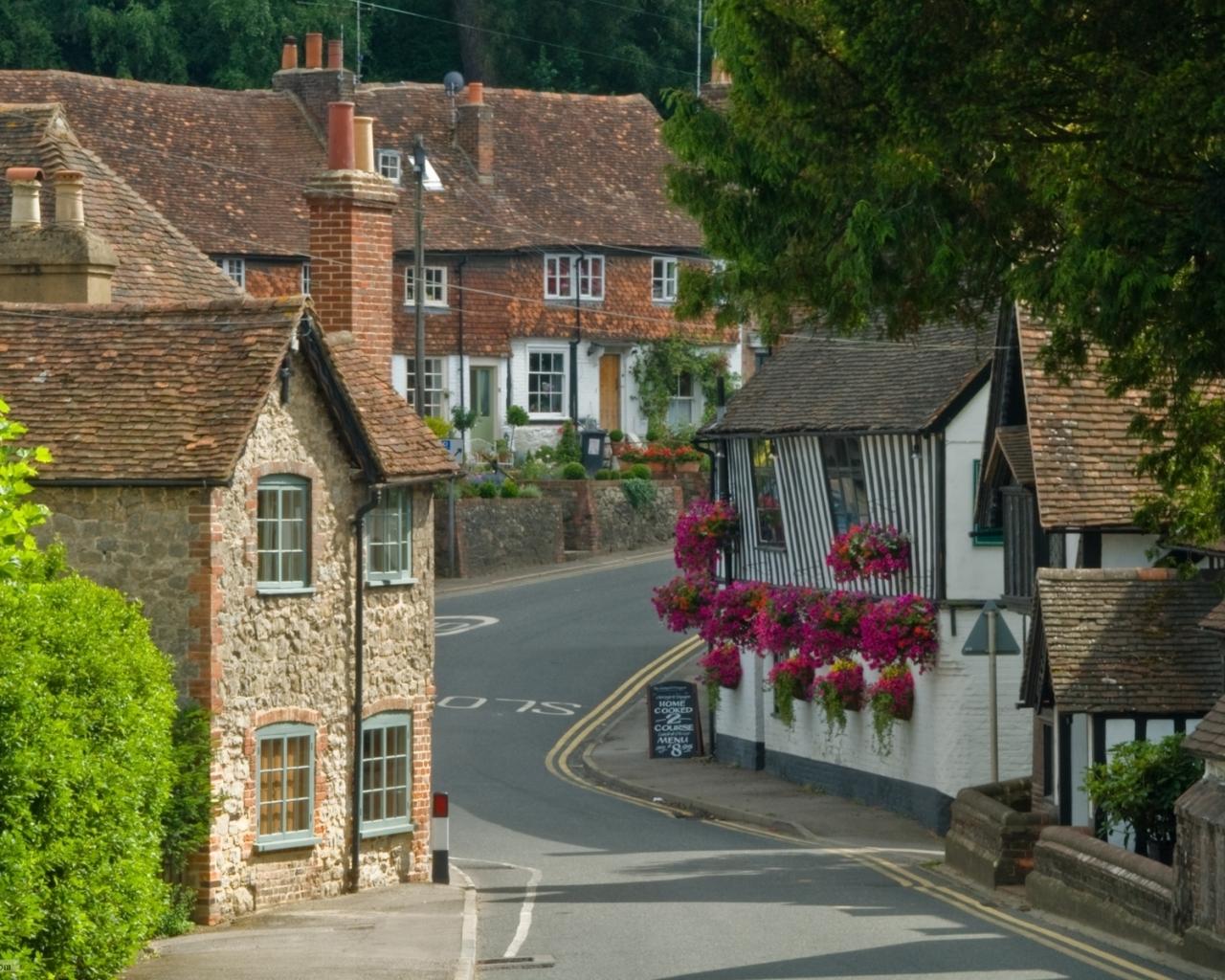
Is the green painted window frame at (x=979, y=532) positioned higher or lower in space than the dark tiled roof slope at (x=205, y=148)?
lower

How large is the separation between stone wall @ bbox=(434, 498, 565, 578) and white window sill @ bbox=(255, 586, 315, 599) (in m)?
28.6

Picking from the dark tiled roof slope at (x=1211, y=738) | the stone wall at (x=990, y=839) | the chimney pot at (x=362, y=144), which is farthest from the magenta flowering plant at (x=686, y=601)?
the dark tiled roof slope at (x=1211, y=738)

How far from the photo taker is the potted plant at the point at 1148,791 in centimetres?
2431

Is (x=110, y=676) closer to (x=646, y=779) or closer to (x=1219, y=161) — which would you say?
(x=1219, y=161)

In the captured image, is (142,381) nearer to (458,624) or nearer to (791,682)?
(791,682)

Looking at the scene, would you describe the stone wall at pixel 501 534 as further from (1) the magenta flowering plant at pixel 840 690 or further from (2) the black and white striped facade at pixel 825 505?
(1) the magenta flowering plant at pixel 840 690

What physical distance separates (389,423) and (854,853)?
8.92 metres

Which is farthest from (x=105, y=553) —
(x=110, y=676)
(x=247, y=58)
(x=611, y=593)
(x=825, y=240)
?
(x=247, y=58)

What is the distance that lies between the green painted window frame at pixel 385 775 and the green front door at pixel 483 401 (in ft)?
115

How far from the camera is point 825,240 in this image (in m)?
19.5

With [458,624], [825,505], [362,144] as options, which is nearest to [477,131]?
[458,624]

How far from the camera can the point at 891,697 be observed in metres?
35.2

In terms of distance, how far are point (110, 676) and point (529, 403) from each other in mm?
46325

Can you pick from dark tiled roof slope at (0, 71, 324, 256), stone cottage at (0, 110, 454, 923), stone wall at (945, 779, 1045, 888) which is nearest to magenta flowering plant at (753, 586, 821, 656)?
stone wall at (945, 779, 1045, 888)
